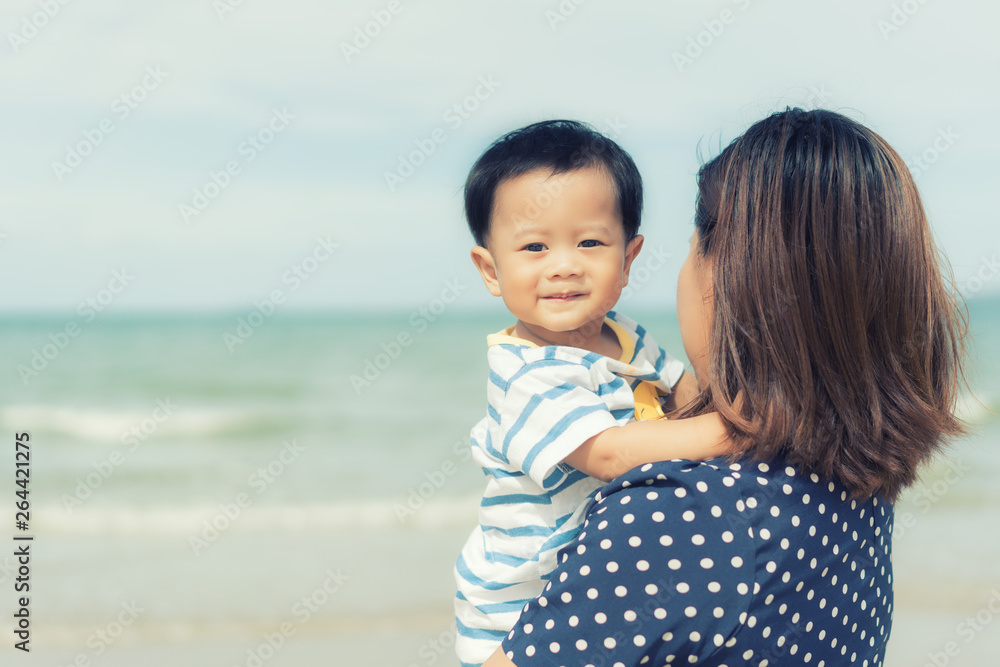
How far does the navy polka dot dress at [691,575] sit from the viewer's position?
46.6 inches

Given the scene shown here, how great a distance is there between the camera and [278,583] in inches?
220

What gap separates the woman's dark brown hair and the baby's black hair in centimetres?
45

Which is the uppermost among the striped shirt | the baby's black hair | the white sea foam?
the baby's black hair

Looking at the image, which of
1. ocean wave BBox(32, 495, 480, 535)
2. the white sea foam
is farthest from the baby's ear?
the white sea foam

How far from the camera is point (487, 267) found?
6.29 feet

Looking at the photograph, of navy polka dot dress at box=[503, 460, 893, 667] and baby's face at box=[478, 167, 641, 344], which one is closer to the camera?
navy polka dot dress at box=[503, 460, 893, 667]

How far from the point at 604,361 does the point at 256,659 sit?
11.9ft

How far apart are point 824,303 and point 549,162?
704mm

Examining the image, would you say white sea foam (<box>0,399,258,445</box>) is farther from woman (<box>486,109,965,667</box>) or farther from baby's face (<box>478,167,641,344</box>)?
woman (<box>486,109,965,667</box>)

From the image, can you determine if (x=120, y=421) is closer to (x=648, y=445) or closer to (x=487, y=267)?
(x=487, y=267)

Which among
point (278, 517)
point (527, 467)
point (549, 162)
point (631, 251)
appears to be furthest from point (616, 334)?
point (278, 517)

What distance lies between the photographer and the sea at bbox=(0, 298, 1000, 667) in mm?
4625

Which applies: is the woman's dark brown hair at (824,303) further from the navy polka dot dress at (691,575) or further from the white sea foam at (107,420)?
the white sea foam at (107,420)

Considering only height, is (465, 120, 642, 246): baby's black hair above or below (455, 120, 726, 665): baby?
above
